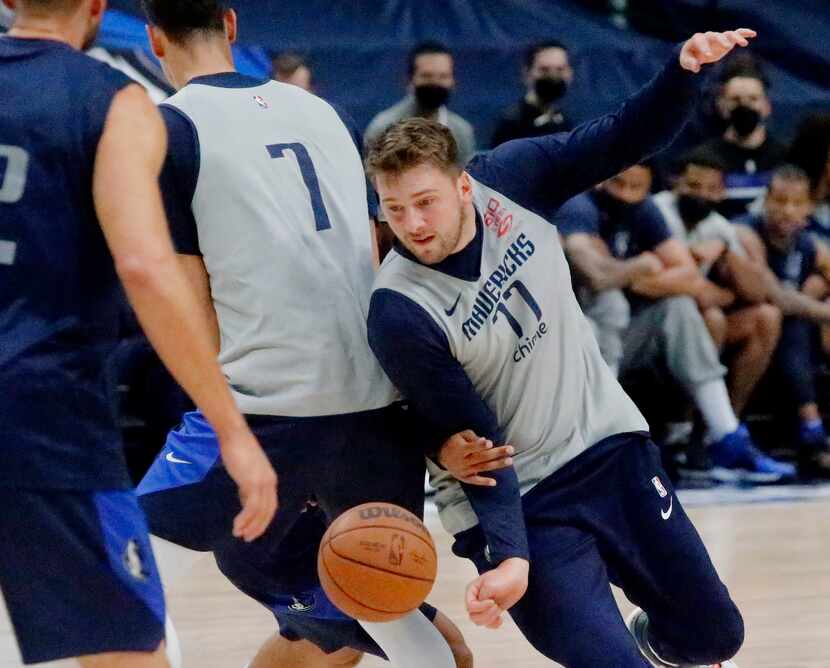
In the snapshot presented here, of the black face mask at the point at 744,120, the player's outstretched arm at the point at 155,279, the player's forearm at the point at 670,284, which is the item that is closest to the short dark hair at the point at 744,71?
the black face mask at the point at 744,120

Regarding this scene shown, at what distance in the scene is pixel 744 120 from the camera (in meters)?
8.19

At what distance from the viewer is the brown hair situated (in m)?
3.49

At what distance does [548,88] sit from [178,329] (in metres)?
5.60

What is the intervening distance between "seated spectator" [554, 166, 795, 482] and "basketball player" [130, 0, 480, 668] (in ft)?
11.9

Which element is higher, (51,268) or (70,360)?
(51,268)

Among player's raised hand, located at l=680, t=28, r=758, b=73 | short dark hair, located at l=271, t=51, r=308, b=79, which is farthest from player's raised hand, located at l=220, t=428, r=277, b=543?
short dark hair, located at l=271, t=51, r=308, b=79

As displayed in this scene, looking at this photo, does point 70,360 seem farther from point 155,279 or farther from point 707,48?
point 707,48

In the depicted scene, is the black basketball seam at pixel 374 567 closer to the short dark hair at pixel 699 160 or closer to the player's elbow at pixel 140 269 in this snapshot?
the player's elbow at pixel 140 269

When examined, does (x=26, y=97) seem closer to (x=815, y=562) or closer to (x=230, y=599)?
(x=230, y=599)

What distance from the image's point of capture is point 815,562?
6055 millimetres

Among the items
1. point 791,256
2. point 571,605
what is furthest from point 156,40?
point 791,256

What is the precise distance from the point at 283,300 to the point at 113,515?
85 cm

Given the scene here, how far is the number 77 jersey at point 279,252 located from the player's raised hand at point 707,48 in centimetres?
82

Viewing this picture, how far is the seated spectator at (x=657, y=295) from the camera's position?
7.24 meters
